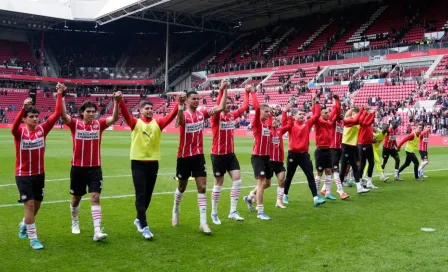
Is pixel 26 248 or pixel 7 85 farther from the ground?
pixel 7 85

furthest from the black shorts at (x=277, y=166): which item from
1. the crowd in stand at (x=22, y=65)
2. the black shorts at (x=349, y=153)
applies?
the crowd in stand at (x=22, y=65)

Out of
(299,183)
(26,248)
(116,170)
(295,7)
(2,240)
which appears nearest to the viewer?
(26,248)

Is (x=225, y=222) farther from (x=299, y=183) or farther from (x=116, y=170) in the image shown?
(x=116, y=170)

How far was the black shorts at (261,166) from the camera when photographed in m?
8.70

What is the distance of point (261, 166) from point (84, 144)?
3.29 m

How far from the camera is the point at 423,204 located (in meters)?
9.97

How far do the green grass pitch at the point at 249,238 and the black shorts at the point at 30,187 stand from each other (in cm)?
68

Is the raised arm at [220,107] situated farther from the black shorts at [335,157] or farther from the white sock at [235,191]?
the black shorts at [335,157]

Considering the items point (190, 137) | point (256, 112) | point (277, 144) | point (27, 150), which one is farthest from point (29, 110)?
point (277, 144)

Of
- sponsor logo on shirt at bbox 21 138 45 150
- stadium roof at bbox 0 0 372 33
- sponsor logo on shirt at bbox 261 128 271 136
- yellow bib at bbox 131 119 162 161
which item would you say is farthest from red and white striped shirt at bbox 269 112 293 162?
stadium roof at bbox 0 0 372 33

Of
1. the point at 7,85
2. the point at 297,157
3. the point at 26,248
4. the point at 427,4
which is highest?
the point at 427,4

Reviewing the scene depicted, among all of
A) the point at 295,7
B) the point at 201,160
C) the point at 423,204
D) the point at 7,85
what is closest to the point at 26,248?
the point at 201,160

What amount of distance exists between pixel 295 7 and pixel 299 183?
4809 centimetres

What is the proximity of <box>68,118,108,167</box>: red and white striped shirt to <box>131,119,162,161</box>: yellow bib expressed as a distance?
55 cm
